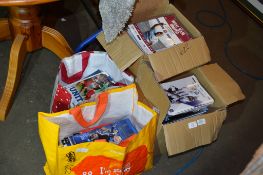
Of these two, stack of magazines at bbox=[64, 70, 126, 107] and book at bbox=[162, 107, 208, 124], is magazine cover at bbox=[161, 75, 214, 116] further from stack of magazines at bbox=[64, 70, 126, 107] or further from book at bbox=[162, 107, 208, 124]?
stack of magazines at bbox=[64, 70, 126, 107]

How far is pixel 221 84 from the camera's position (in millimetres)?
1545

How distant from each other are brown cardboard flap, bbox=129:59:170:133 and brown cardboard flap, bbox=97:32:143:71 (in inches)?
1.8

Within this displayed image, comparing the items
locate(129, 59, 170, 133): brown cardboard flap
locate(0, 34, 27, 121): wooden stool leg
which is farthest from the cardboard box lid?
locate(0, 34, 27, 121): wooden stool leg

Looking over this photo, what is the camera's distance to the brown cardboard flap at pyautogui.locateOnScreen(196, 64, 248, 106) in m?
1.51

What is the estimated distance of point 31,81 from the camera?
1.71 metres

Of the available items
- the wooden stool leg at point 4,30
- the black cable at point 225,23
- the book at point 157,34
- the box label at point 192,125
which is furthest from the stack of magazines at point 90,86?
the black cable at point 225,23

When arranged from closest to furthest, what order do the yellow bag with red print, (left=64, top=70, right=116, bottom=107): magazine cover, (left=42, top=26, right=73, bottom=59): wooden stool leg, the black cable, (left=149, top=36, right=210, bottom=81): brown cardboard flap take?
the yellow bag with red print < (left=149, top=36, right=210, bottom=81): brown cardboard flap < (left=64, top=70, right=116, bottom=107): magazine cover < (left=42, top=26, right=73, bottom=59): wooden stool leg < the black cable

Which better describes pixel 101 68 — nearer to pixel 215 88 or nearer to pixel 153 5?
pixel 153 5

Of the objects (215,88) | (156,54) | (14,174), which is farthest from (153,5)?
(14,174)

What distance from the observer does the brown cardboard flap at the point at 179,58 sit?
139 cm

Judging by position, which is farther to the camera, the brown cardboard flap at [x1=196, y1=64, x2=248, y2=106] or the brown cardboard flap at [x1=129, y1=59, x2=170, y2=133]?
the brown cardboard flap at [x1=196, y1=64, x2=248, y2=106]

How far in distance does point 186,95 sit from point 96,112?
0.41m

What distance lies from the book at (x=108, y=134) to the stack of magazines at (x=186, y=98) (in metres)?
0.16

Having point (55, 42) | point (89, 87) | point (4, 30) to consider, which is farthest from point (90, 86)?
point (4, 30)
